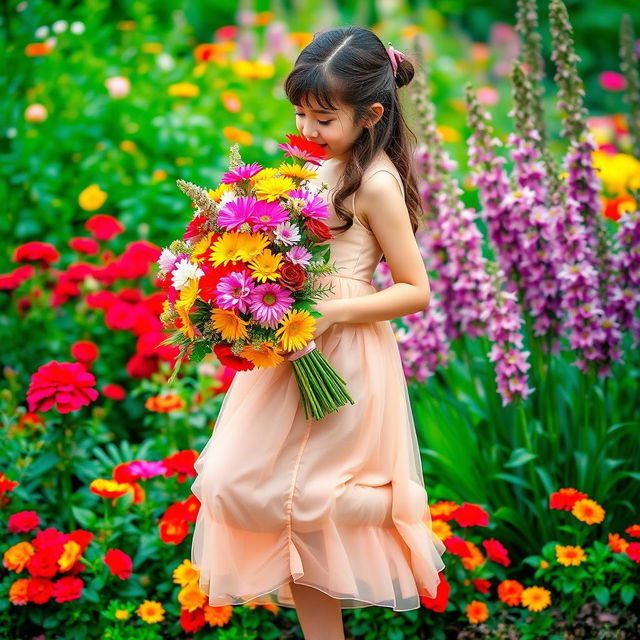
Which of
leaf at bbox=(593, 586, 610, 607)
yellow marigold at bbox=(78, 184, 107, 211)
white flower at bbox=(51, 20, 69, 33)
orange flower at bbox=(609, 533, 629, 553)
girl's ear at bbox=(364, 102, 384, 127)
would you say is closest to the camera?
girl's ear at bbox=(364, 102, 384, 127)

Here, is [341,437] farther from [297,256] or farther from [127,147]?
[127,147]

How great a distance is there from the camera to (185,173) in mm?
5004

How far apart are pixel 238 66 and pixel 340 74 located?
353 cm

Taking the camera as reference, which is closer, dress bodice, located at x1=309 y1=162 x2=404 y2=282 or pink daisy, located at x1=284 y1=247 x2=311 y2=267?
pink daisy, located at x1=284 y1=247 x2=311 y2=267

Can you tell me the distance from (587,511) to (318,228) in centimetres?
131

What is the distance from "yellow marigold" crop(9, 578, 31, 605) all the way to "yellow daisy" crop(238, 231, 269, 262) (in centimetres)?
134

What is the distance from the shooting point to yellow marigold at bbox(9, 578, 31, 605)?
2.80m

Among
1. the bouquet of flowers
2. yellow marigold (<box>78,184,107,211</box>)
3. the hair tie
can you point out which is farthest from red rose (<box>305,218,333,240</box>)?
yellow marigold (<box>78,184,107,211</box>)

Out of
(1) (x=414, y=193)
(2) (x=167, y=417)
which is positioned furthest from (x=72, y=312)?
(1) (x=414, y=193)

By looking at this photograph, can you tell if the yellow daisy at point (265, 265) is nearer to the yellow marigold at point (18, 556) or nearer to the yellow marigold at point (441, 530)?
the yellow marigold at point (441, 530)

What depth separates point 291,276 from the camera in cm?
209

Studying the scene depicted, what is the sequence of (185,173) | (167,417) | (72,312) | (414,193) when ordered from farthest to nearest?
(185,173) → (72,312) → (167,417) → (414,193)

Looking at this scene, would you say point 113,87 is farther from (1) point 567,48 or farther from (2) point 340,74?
(2) point 340,74

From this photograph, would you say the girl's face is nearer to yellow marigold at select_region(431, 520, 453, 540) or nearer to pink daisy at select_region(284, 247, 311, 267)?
pink daisy at select_region(284, 247, 311, 267)
